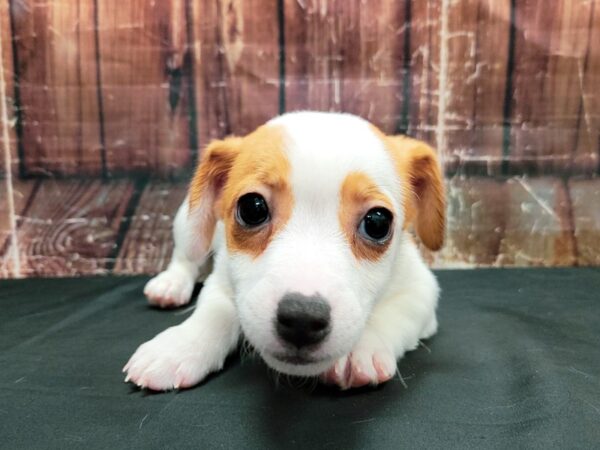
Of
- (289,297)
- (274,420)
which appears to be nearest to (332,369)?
(274,420)

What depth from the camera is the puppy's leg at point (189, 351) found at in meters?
1.20

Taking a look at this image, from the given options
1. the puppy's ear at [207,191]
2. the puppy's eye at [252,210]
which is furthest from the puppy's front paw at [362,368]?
the puppy's ear at [207,191]

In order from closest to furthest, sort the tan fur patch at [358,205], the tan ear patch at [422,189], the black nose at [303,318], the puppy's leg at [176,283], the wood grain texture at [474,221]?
1. the black nose at [303,318]
2. the tan fur patch at [358,205]
3. the tan ear patch at [422,189]
4. the puppy's leg at [176,283]
5. the wood grain texture at [474,221]

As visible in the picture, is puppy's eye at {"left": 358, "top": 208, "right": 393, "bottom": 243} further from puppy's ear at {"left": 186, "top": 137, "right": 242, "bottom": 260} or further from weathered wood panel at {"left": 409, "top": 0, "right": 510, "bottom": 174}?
weathered wood panel at {"left": 409, "top": 0, "right": 510, "bottom": 174}

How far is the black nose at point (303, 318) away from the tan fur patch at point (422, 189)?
0.56m

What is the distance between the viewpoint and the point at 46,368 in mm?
1309

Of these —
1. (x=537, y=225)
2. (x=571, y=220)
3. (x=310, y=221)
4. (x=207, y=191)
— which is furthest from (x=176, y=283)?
(x=571, y=220)

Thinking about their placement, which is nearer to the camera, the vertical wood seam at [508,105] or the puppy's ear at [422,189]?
the puppy's ear at [422,189]

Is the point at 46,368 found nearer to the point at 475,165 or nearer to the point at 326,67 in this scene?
the point at 326,67

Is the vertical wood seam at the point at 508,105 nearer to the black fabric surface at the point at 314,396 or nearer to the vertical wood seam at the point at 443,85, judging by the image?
the vertical wood seam at the point at 443,85

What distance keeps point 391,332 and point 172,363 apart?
21.6 inches

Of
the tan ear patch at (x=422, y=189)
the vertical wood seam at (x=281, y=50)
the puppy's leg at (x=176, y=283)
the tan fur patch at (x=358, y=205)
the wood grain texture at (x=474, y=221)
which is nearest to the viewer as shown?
the tan fur patch at (x=358, y=205)

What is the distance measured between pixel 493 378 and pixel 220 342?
671 mm

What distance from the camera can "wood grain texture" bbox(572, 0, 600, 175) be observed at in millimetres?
2395
